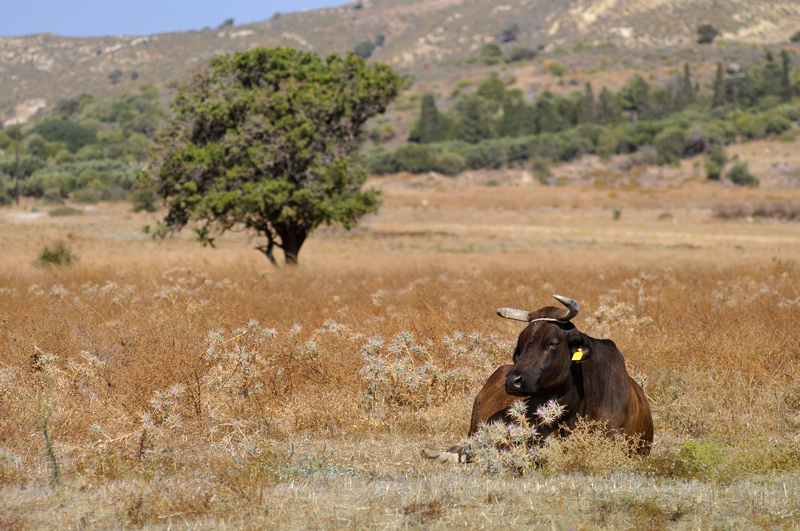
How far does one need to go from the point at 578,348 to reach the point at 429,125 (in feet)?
286


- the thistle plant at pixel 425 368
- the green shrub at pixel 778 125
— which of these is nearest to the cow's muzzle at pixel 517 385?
the thistle plant at pixel 425 368

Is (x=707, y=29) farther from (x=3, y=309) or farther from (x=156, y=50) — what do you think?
(x=3, y=309)

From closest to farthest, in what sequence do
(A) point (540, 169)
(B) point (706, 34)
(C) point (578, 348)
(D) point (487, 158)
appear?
1. (C) point (578, 348)
2. (A) point (540, 169)
3. (D) point (487, 158)
4. (B) point (706, 34)

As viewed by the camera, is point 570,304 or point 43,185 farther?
point 43,185

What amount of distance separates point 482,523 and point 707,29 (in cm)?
15622

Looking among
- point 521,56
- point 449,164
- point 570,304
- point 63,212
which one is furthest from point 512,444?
point 521,56

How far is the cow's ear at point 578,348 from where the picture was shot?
17.4 ft

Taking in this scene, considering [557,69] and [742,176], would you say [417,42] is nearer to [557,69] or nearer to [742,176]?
[557,69]

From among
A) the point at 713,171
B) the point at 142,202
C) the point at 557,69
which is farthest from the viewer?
the point at 557,69

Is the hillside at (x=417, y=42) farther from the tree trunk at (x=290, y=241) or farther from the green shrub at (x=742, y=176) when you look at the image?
the tree trunk at (x=290, y=241)

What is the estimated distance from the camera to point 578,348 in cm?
538

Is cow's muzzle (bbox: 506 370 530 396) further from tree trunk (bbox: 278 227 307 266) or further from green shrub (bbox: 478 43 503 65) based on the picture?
green shrub (bbox: 478 43 503 65)

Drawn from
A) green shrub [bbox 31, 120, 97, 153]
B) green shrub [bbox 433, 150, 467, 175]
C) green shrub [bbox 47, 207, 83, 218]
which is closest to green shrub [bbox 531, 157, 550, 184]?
green shrub [bbox 433, 150, 467, 175]

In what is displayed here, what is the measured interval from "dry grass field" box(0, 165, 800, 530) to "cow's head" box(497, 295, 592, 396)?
1.71ft
